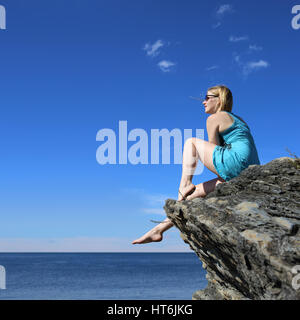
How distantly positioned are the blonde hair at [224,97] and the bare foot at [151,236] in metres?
2.96

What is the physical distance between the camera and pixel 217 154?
5.59 m

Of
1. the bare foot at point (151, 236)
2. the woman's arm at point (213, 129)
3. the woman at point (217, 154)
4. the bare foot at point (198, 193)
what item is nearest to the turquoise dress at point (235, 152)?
the woman at point (217, 154)

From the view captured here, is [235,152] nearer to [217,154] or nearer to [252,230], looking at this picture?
[217,154]

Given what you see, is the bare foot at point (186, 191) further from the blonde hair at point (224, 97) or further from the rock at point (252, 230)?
the blonde hair at point (224, 97)

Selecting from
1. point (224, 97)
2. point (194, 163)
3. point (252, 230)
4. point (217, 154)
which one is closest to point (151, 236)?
point (194, 163)

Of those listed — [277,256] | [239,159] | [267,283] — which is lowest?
[267,283]

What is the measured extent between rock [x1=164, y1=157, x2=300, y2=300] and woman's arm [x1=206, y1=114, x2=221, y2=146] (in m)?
0.95

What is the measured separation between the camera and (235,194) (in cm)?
494

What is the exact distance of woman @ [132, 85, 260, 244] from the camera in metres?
5.62

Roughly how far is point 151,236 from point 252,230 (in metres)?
2.69

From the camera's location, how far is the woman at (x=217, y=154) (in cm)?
562
